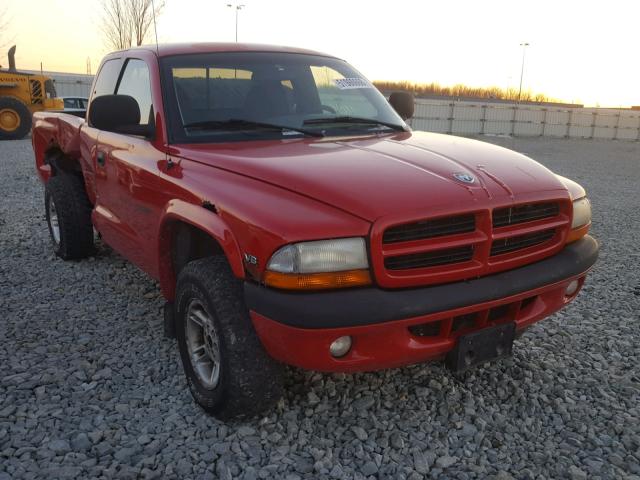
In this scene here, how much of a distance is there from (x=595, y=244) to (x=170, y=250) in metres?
2.35

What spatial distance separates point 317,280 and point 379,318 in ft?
0.94

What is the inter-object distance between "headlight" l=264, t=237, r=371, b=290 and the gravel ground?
2.79 ft

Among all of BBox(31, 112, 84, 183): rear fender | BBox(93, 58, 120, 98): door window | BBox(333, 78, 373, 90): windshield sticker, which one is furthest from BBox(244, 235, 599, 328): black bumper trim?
BBox(31, 112, 84, 183): rear fender

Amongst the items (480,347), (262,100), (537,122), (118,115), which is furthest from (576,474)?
(537,122)

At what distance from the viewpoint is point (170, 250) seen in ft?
10.6

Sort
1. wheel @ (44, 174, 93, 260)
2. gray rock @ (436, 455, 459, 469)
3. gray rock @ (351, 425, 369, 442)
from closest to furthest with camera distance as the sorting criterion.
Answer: gray rock @ (436, 455, 459, 469) → gray rock @ (351, 425, 369, 442) → wheel @ (44, 174, 93, 260)

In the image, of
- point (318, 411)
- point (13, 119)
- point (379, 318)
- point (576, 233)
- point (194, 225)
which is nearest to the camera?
point (379, 318)

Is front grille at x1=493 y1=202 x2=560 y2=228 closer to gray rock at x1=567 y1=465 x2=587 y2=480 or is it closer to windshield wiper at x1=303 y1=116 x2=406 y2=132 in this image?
gray rock at x1=567 y1=465 x2=587 y2=480

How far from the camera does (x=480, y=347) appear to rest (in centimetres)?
258

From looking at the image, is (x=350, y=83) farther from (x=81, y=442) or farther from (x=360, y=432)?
(x=81, y=442)

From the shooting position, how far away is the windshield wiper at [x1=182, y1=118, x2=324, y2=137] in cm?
328

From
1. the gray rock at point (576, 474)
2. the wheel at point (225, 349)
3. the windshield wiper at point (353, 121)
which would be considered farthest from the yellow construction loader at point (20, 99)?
the gray rock at point (576, 474)

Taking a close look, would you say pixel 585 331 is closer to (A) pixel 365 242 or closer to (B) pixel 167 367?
(A) pixel 365 242

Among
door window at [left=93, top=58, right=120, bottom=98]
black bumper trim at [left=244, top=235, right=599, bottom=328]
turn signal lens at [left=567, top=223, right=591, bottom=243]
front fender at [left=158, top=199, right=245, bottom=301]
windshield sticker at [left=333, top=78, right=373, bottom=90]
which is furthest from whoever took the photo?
door window at [left=93, top=58, right=120, bottom=98]
